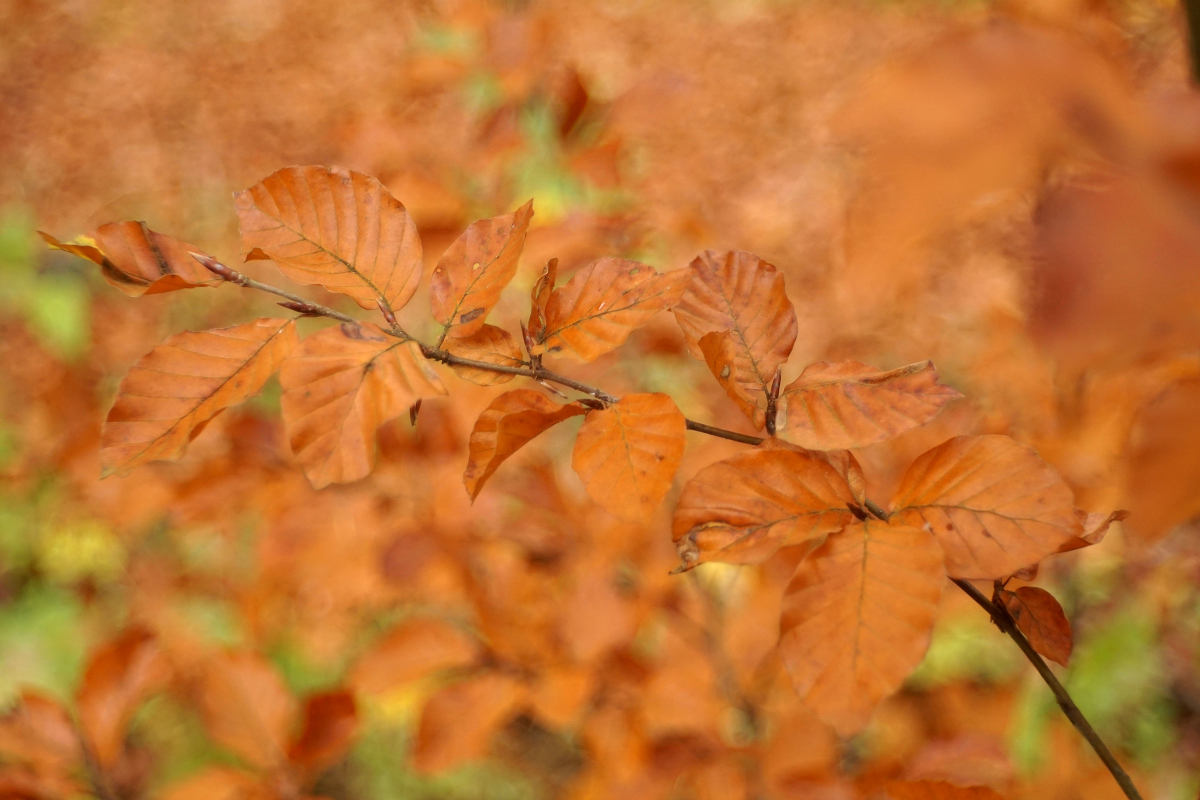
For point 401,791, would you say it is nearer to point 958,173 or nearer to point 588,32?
point 958,173

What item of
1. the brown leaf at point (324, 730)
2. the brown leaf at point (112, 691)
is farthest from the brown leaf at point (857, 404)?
the brown leaf at point (112, 691)

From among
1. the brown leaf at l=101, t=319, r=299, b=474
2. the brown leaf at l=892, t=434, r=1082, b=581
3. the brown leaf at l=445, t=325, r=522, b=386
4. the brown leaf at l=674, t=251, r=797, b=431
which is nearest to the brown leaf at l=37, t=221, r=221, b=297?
the brown leaf at l=101, t=319, r=299, b=474

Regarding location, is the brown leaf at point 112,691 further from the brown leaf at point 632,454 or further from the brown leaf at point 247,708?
the brown leaf at point 632,454

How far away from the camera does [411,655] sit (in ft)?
2.97

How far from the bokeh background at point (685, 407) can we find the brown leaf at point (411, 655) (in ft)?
0.18

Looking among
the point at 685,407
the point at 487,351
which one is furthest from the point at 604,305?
the point at 685,407

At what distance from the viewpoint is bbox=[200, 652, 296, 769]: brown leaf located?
0.82 m

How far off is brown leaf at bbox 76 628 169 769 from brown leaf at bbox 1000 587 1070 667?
828 millimetres

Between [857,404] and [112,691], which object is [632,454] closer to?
[857,404]

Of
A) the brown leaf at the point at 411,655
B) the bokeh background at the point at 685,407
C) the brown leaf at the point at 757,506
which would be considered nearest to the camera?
the bokeh background at the point at 685,407

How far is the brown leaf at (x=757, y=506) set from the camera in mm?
392

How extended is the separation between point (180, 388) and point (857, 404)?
36cm

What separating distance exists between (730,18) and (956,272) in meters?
1.52

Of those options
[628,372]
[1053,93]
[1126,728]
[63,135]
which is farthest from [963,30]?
[63,135]
